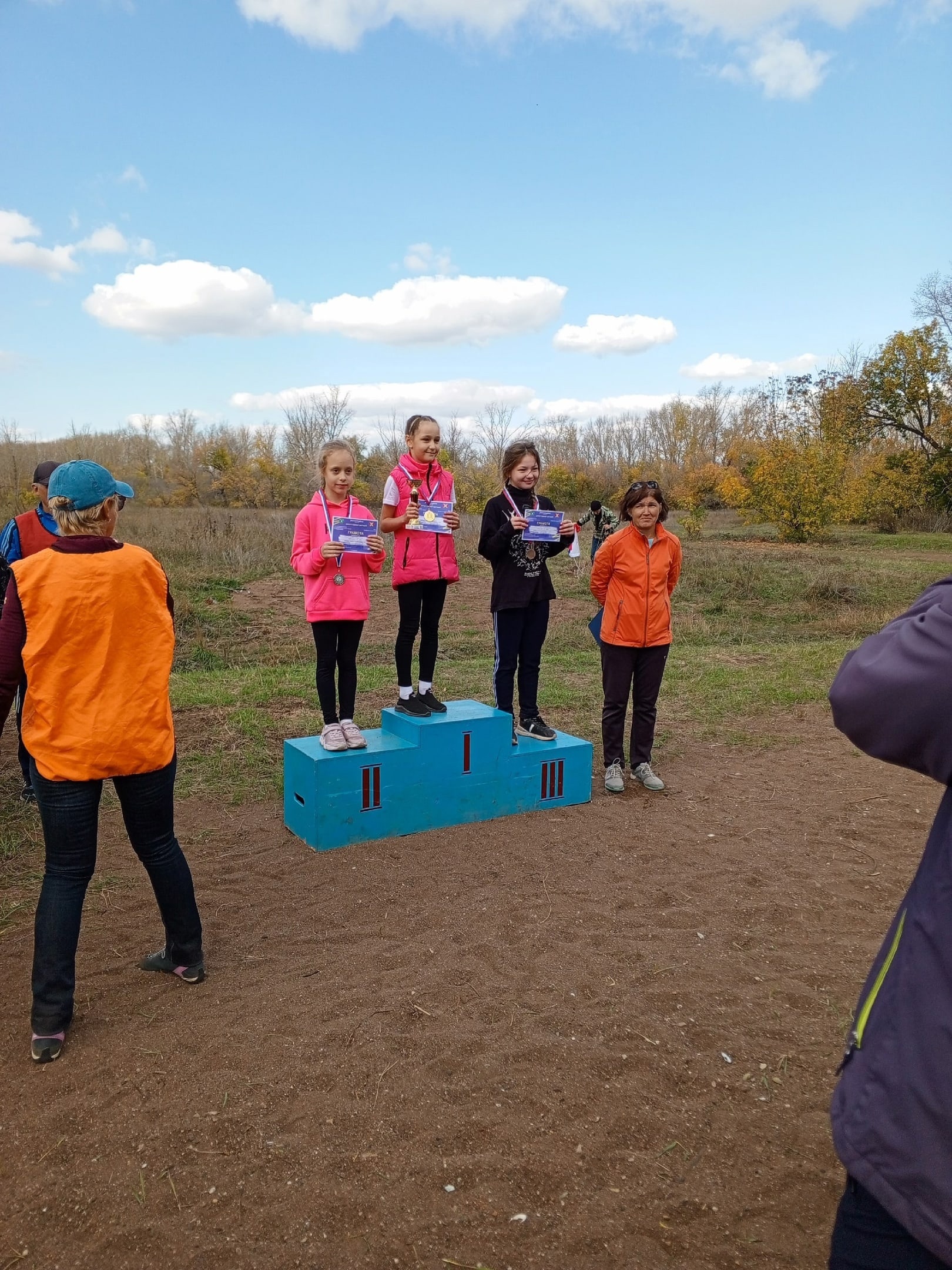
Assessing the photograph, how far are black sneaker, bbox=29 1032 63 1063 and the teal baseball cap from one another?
1.85 metres

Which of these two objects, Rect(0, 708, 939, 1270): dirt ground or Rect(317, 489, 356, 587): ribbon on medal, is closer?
Rect(0, 708, 939, 1270): dirt ground

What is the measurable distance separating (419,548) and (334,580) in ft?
1.92

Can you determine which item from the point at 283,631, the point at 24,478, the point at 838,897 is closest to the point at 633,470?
the point at 24,478

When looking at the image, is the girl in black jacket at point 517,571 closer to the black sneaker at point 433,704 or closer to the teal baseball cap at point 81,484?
the black sneaker at point 433,704

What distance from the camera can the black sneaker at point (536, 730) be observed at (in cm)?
602

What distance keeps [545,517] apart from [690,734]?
3.01 meters

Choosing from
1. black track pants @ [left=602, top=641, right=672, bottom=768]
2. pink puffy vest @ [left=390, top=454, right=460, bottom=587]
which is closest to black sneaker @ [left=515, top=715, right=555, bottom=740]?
black track pants @ [left=602, top=641, right=672, bottom=768]

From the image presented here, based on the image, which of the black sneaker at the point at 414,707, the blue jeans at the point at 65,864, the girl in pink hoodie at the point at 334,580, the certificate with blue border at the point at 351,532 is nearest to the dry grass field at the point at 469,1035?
the blue jeans at the point at 65,864

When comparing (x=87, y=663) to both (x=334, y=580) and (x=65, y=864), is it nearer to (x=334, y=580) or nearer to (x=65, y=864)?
(x=65, y=864)

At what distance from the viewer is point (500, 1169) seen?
2672 millimetres

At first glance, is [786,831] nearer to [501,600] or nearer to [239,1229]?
[501,600]

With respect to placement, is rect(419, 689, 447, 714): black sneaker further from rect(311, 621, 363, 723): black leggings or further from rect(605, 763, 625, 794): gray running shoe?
rect(605, 763, 625, 794): gray running shoe

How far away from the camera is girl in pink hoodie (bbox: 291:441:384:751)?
514cm

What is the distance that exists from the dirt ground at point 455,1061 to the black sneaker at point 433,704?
0.77 meters
